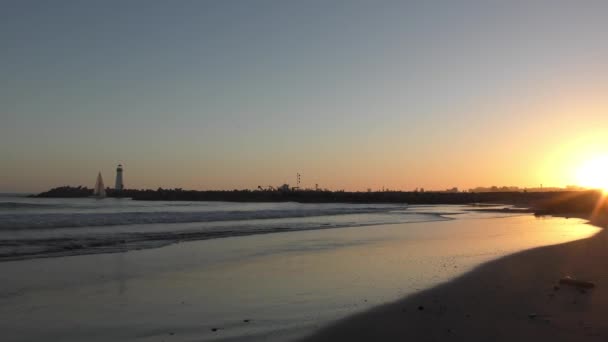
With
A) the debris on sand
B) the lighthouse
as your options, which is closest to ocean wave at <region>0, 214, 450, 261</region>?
the debris on sand

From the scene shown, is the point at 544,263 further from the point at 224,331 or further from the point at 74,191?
the point at 74,191

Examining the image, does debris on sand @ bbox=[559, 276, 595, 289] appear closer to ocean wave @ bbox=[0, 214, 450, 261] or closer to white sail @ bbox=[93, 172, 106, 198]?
ocean wave @ bbox=[0, 214, 450, 261]

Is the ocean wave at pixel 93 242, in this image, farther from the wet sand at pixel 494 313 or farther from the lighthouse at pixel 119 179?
the lighthouse at pixel 119 179

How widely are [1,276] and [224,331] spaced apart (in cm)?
687

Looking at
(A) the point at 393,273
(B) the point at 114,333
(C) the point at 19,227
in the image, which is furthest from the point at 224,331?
(C) the point at 19,227

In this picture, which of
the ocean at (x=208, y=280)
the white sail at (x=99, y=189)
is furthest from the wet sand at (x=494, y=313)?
the white sail at (x=99, y=189)

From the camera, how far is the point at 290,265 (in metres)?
12.8

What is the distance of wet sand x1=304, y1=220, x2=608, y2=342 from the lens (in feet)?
21.1

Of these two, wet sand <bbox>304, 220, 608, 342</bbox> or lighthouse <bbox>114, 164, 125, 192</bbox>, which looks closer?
wet sand <bbox>304, 220, 608, 342</bbox>

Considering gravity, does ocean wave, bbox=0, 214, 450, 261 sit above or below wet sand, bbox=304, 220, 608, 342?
above

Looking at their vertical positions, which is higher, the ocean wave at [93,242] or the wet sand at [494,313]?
the ocean wave at [93,242]

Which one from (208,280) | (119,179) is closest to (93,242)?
(208,280)

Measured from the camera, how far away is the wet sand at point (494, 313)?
6430 mm

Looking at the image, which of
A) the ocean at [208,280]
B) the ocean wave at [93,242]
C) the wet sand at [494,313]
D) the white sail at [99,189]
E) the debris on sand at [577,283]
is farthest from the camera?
the white sail at [99,189]
